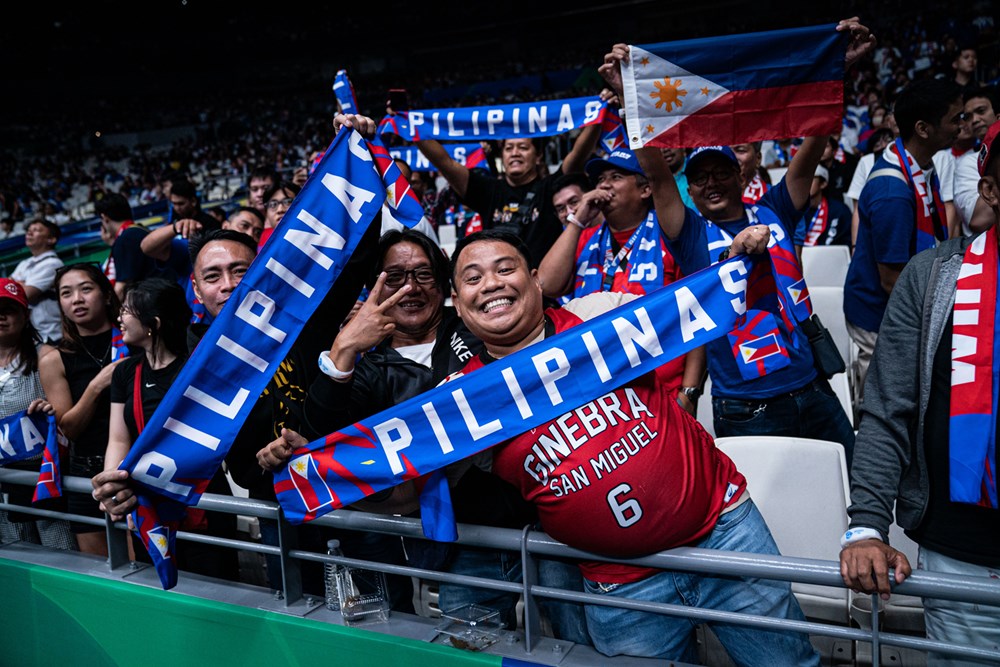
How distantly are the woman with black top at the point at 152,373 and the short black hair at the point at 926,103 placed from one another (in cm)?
273

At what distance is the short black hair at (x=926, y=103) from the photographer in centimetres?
298

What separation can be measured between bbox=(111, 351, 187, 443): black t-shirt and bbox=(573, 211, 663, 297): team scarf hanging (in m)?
1.64

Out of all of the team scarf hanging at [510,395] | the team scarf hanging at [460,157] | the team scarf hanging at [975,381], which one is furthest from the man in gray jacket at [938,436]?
the team scarf hanging at [460,157]

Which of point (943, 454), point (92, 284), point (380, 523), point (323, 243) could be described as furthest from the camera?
point (92, 284)

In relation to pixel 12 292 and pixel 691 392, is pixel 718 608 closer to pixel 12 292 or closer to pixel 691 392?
pixel 691 392

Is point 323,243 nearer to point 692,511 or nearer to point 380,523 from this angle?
point 380,523

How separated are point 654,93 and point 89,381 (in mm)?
2469

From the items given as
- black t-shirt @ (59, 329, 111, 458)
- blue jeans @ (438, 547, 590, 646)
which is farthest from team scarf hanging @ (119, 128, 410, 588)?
black t-shirt @ (59, 329, 111, 458)

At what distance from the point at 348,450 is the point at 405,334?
2.41ft

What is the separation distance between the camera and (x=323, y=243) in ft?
7.71

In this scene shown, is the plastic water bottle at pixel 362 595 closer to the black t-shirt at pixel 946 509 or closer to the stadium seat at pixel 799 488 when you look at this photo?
the stadium seat at pixel 799 488

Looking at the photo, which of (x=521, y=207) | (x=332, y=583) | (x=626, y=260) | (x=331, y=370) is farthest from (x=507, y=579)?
(x=521, y=207)

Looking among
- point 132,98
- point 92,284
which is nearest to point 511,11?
point 132,98

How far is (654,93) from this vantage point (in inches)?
104
